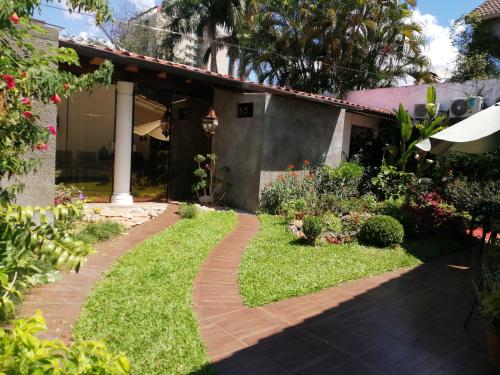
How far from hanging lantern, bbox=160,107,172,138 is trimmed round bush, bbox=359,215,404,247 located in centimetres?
641

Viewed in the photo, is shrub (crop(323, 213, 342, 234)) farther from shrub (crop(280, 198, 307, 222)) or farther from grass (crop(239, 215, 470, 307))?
shrub (crop(280, 198, 307, 222))

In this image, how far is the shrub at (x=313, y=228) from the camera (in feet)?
25.8

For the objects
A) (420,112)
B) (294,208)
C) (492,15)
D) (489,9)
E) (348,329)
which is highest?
(489,9)

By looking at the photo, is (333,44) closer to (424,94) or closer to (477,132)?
(424,94)

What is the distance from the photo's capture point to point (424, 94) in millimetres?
15383

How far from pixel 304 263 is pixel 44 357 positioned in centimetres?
566

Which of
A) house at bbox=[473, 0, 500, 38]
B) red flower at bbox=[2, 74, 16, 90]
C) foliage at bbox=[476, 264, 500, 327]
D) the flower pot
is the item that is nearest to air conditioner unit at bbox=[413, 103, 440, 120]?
house at bbox=[473, 0, 500, 38]

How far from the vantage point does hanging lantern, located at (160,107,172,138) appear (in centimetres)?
1176

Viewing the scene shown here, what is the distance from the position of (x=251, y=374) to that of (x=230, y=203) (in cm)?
840

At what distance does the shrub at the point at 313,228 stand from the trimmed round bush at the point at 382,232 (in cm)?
110

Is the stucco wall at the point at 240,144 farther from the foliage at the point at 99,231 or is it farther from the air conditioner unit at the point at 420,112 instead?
the air conditioner unit at the point at 420,112

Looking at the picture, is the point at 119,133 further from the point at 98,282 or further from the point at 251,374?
the point at 251,374

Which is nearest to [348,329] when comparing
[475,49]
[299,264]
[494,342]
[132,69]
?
[494,342]

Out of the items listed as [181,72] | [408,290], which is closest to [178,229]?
[181,72]
